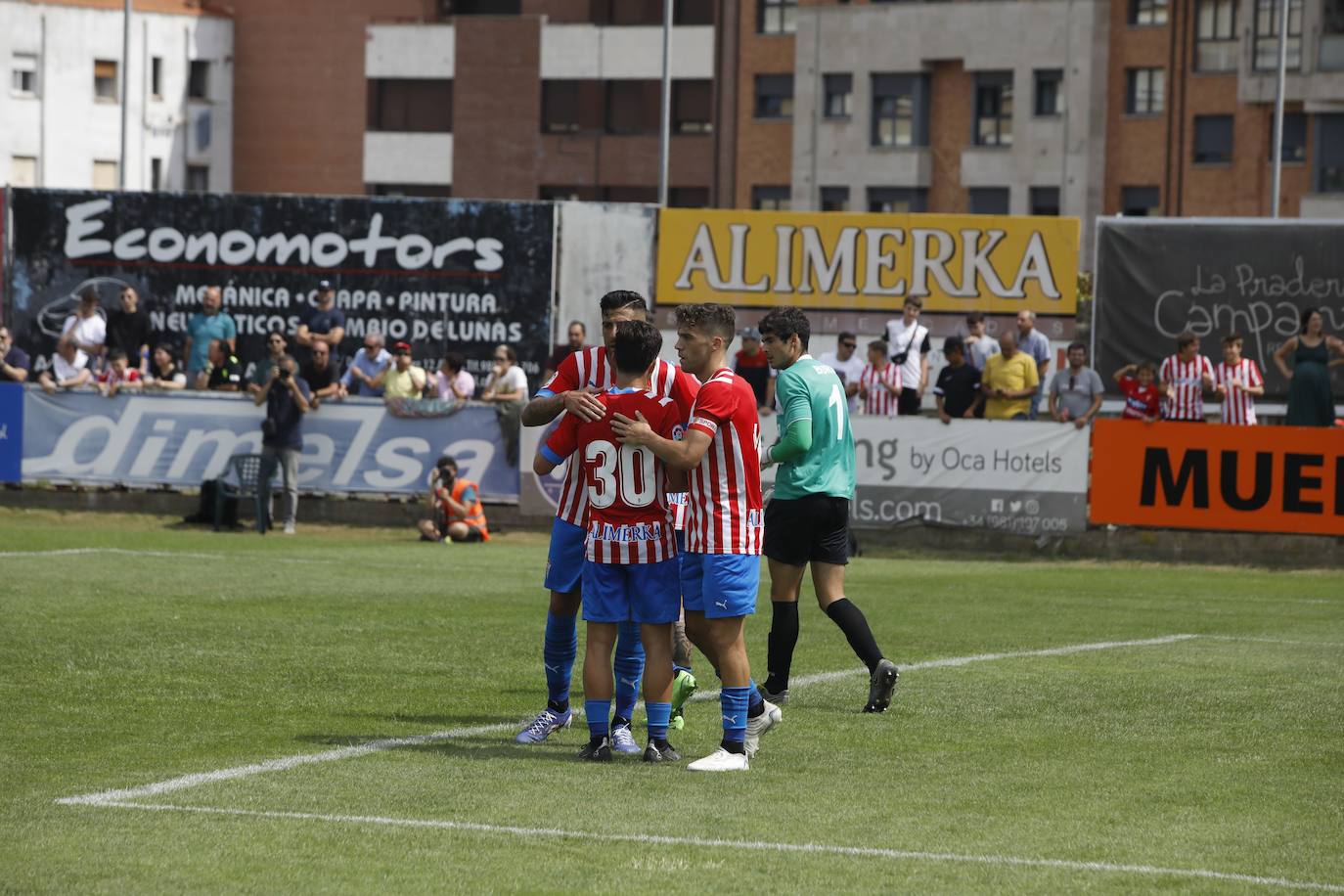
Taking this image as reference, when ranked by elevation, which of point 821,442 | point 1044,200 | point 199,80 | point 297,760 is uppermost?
point 199,80

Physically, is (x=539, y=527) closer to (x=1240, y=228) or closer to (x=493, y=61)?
(x=1240, y=228)

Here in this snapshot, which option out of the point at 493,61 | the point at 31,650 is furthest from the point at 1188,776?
the point at 493,61

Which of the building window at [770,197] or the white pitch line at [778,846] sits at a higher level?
the building window at [770,197]

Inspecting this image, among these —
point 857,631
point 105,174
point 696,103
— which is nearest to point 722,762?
point 857,631

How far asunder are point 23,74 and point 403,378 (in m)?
56.0

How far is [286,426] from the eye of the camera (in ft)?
81.1

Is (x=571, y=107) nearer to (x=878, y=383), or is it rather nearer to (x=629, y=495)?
(x=878, y=383)

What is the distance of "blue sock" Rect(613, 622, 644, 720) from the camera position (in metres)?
9.67

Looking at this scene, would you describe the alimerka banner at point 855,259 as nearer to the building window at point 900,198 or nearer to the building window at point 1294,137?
the building window at point 1294,137

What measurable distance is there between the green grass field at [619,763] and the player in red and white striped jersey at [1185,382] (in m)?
7.74

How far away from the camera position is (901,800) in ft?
27.3

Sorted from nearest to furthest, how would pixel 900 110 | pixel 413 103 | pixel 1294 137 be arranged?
pixel 1294 137, pixel 900 110, pixel 413 103

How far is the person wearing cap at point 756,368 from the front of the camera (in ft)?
80.0

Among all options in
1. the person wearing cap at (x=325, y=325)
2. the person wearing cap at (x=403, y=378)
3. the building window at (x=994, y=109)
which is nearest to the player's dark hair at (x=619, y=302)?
the person wearing cap at (x=403, y=378)
